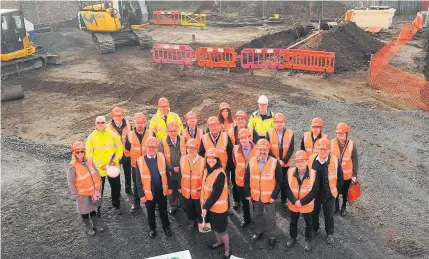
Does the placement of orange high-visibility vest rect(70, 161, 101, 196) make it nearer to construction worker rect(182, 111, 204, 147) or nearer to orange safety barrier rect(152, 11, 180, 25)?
construction worker rect(182, 111, 204, 147)

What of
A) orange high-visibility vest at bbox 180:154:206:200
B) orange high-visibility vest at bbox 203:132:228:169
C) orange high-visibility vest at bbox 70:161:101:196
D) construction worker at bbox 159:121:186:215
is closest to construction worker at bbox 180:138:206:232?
orange high-visibility vest at bbox 180:154:206:200

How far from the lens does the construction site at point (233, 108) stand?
26.6ft

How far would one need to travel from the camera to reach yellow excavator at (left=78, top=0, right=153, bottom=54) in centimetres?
→ 2406

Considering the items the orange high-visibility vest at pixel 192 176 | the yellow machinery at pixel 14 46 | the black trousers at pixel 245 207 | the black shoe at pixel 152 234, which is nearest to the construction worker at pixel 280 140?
the black trousers at pixel 245 207

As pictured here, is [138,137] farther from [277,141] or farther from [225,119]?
[277,141]

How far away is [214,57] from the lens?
66.6ft

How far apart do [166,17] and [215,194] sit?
93.2 ft

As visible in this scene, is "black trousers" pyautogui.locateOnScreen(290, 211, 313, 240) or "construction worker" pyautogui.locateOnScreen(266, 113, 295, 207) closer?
"black trousers" pyautogui.locateOnScreen(290, 211, 313, 240)

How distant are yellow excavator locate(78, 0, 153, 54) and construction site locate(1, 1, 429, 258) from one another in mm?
331

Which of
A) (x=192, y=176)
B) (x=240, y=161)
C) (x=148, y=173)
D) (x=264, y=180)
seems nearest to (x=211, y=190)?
(x=192, y=176)

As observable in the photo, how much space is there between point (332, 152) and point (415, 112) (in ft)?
24.0

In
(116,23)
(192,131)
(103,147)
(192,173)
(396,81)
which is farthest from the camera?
(116,23)

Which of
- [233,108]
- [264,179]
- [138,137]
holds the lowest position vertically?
[233,108]

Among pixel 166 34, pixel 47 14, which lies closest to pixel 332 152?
pixel 166 34
